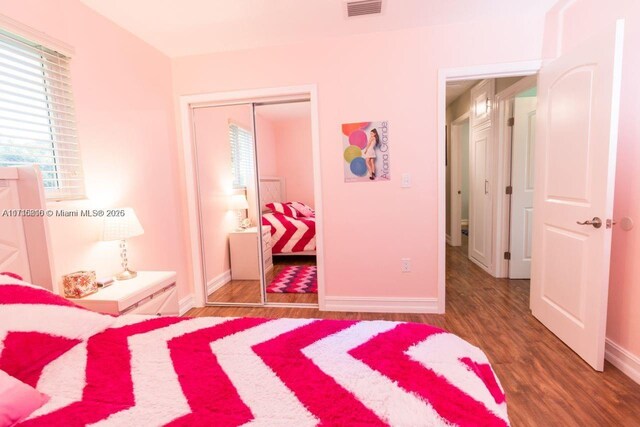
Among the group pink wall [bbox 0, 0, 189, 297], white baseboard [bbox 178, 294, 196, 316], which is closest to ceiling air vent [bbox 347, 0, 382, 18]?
pink wall [bbox 0, 0, 189, 297]

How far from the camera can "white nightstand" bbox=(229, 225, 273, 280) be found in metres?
2.93

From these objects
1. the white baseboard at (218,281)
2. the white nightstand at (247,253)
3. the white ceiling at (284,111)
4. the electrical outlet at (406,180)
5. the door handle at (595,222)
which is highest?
the white ceiling at (284,111)

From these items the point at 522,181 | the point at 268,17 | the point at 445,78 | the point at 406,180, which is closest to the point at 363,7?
the point at 268,17

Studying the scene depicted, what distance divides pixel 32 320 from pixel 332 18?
2507 mm

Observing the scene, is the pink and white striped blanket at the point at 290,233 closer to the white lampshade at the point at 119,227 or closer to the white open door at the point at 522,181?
the white lampshade at the point at 119,227

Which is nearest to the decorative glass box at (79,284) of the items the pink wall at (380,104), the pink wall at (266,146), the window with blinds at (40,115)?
the window with blinds at (40,115)

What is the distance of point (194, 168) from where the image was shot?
9.37 ft

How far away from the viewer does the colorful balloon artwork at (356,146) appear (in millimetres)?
2572

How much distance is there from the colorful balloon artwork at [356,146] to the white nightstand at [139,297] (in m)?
1.72

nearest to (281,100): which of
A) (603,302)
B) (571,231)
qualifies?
(571,231)

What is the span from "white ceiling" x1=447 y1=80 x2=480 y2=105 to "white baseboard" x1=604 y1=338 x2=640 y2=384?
315 cm

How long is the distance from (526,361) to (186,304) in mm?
2843

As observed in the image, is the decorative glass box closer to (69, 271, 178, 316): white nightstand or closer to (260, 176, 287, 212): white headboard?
(69, 271, 178, 316): white nightstand

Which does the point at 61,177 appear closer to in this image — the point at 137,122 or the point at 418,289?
the point at 137,122
